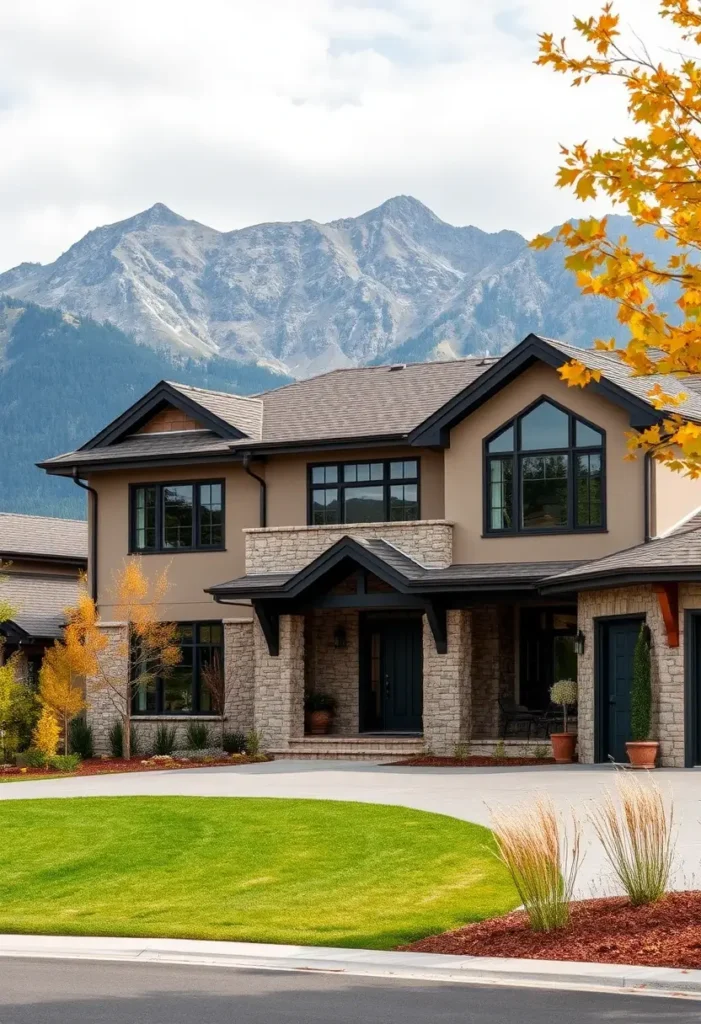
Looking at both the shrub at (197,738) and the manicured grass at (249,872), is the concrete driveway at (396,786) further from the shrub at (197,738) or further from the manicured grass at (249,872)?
the shrub at (197,738)

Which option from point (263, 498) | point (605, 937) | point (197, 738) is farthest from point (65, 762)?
point (605, 937)

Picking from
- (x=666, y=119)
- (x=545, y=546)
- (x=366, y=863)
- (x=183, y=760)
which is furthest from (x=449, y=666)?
(x=666, y=119)

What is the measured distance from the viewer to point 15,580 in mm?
41094

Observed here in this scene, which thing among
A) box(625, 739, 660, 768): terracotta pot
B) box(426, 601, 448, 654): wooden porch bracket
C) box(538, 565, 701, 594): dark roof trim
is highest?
box(538, 565, 701, 594): dark roof trim

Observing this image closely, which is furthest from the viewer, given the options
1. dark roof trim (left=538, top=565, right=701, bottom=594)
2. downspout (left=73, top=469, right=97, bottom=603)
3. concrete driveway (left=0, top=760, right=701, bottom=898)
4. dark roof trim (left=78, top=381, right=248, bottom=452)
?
downspout (left=73, top=469, right=97, bottom=603)

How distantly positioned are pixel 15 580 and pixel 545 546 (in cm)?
1708

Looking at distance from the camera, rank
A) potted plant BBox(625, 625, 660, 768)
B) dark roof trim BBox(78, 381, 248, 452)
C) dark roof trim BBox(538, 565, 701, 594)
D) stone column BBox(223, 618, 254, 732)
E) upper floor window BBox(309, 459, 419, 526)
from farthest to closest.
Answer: dark roof trim BBox(78, 381, 248, 452) < stone column BBox(223, 618, 254, 732) < upper floor window BBox(309, 459, 419, 526) < potted plant BBox(625, 625, 660, 768) < dark roof trim BBox(538, 565, 701, 594)

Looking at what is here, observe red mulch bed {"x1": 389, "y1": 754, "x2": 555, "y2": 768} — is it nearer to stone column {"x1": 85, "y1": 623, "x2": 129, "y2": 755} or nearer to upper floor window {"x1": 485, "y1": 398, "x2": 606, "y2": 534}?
upper floor window {"x1": 485, "y1": 398, "x2": 606, "y2": 534}

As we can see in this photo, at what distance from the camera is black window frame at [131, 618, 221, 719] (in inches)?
1305

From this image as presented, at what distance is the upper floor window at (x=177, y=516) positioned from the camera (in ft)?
110

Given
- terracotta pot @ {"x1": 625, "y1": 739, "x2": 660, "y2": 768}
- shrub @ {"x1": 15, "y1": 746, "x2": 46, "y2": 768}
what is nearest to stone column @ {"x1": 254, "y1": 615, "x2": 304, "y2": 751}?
shrub @ {"x1": 15, "y1": 746, "x2": 46, "y2": 768}

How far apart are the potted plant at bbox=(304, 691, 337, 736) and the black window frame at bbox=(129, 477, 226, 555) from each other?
12.2ft

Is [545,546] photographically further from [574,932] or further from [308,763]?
[574,932]

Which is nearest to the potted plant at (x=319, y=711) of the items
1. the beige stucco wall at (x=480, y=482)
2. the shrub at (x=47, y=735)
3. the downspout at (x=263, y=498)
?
the downspout at (x=263, y=498)
